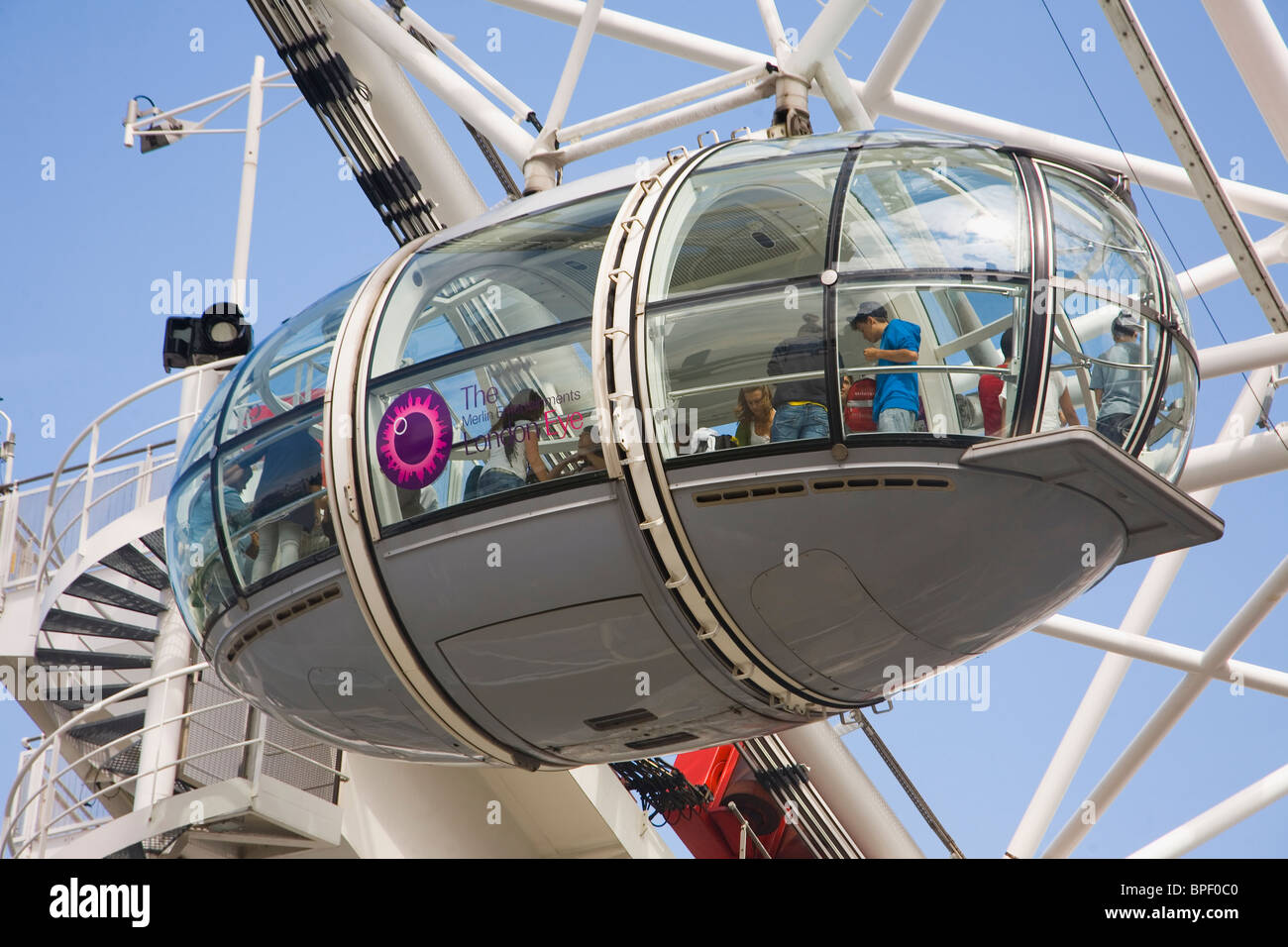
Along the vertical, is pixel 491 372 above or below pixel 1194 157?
below

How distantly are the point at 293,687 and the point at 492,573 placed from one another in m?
2.01

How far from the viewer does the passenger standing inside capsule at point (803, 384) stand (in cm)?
840

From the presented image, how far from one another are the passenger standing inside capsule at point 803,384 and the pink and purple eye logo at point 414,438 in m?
1.94

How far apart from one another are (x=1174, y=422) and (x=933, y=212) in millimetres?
1806

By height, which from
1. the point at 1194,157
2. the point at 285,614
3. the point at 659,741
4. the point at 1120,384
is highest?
the point at 1194,157

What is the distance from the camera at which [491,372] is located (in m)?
9.16

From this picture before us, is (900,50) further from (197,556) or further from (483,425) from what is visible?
(197,556)

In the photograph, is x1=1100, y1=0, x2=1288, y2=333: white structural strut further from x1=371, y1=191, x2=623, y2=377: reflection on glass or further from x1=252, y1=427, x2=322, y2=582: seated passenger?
x1=252, y1=427, x2=322, y2=582: seated passenger

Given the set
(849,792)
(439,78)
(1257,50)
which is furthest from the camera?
(849,792)

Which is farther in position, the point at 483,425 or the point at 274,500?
the point at 274,500

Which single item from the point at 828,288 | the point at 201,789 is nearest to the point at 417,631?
the point at 828,288

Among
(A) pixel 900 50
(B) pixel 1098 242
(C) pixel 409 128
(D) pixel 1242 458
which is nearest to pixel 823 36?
(A) pixel 900 50

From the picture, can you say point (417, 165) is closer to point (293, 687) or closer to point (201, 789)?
point (201, 789)

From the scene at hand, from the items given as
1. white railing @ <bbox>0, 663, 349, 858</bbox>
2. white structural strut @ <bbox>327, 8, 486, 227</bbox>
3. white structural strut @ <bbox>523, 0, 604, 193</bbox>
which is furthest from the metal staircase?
white structural strut @ <bbox>523, 0, 604, 193</bbox>
